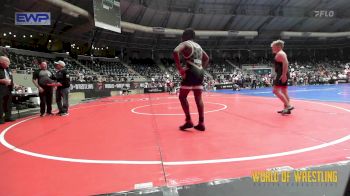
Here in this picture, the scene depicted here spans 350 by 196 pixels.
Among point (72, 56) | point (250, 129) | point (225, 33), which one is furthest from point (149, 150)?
point (225, 33)

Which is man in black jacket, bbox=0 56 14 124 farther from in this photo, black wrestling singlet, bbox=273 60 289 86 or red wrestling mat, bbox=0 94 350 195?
black wrestling singlet, bbox=273 60 289 86

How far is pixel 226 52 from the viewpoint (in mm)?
49219

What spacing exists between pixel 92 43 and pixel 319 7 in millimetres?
32512

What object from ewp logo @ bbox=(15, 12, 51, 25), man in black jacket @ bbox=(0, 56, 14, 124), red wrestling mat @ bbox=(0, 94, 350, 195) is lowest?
red wrestling mat @ bbox=(0, 94, 350, 195)

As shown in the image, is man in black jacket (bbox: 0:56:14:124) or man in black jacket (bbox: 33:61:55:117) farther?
man in black jacket (bbox: 33:61:55:117)

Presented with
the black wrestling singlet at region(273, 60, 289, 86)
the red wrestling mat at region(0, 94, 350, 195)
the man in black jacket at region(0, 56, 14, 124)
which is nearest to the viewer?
the red wrestling mat at region(0, 94, 350, 195)

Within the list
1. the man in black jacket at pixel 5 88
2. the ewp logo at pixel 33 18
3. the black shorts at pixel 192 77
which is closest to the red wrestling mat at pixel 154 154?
the black shorts at pixel 192 77

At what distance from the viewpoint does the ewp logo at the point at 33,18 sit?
19.0 metres

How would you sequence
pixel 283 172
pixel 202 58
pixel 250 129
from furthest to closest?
pixel 202 58 < pixel 250 129 < pixel 283 172

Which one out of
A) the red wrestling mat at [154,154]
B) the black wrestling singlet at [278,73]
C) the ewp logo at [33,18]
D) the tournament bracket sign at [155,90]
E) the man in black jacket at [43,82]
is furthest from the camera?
the tournament bracket sign at [155,90]

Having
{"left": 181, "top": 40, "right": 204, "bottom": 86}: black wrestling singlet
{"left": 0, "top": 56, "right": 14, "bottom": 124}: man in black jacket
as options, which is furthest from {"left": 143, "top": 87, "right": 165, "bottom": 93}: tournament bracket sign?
{"left": 181, "top": 40, "right": 204, "bottom": 86}: black wrestling singlet

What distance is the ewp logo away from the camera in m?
19.0

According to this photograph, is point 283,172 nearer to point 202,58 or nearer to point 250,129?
point 250,129

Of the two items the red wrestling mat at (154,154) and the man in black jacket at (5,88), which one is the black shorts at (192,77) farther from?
the man in black jacket at (5,88)
